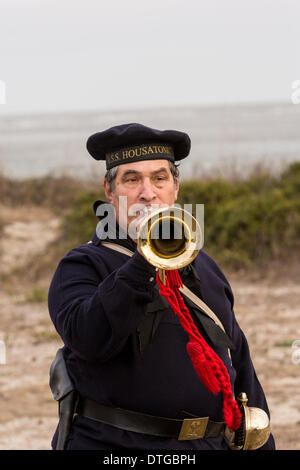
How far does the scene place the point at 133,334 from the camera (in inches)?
98.9

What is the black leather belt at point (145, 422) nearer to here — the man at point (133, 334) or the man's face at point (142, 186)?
the man at point (133, 334)

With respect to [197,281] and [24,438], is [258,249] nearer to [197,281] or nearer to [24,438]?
[24,438]

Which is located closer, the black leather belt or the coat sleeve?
the coat sleeve

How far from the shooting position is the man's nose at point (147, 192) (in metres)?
2.65

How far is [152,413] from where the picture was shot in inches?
100

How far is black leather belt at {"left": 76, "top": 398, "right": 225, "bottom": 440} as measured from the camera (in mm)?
2531

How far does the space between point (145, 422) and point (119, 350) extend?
0.98 ft

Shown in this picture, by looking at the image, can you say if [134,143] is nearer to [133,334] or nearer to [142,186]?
[142,186]

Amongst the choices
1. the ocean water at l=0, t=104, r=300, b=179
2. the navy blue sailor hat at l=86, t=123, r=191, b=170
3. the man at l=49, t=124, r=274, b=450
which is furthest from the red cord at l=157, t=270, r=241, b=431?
the ocean water at l=0, t=104, r=300, b=179

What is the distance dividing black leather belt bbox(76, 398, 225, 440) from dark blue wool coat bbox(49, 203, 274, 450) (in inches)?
0.8

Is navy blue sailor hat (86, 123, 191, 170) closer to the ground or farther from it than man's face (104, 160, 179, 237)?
farther from it

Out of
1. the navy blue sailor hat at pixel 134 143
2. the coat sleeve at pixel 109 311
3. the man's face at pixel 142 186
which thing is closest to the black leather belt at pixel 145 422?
the coat sleeve at pixel 109 311

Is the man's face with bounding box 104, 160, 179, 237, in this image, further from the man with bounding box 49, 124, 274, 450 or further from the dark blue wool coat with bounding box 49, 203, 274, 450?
the dark blue wool coat with bounding box 49, 203, 274, 450

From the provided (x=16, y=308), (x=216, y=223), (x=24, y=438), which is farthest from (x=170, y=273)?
(x=216, y=223)
